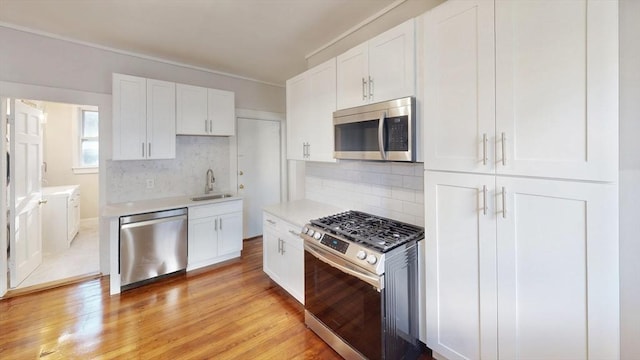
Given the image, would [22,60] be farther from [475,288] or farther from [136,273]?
[475,288]

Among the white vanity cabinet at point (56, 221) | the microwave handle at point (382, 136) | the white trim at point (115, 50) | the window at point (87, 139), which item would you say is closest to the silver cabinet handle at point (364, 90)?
the microwave handle at point (382, 136)

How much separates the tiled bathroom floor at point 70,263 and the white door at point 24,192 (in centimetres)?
10

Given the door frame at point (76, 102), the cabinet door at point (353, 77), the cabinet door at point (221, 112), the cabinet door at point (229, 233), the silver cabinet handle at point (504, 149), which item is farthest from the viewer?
the cabinet door at point (221, 112)

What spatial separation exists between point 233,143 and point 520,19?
12.6ft

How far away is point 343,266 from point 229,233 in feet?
7.59

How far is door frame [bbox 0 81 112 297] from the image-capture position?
8.81 feet

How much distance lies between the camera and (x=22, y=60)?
2.75 metres

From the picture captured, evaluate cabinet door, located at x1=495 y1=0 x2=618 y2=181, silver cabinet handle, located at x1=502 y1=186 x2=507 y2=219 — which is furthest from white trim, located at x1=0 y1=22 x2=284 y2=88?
silver cabinet handle, located at x1=502 y1=186 x2=507 y2=219

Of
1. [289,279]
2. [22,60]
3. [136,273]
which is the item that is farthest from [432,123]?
[22,60]

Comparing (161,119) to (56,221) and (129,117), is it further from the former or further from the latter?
(56,221)

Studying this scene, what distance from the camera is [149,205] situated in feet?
10.3

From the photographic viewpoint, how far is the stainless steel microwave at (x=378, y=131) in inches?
67.6

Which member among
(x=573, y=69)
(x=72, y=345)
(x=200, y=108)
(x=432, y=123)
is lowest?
(x=72, y=345)

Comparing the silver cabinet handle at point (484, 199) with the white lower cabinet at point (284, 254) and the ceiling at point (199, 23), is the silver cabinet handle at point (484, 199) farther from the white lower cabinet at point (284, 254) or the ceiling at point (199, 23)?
the ceiling at point (199, 23)
